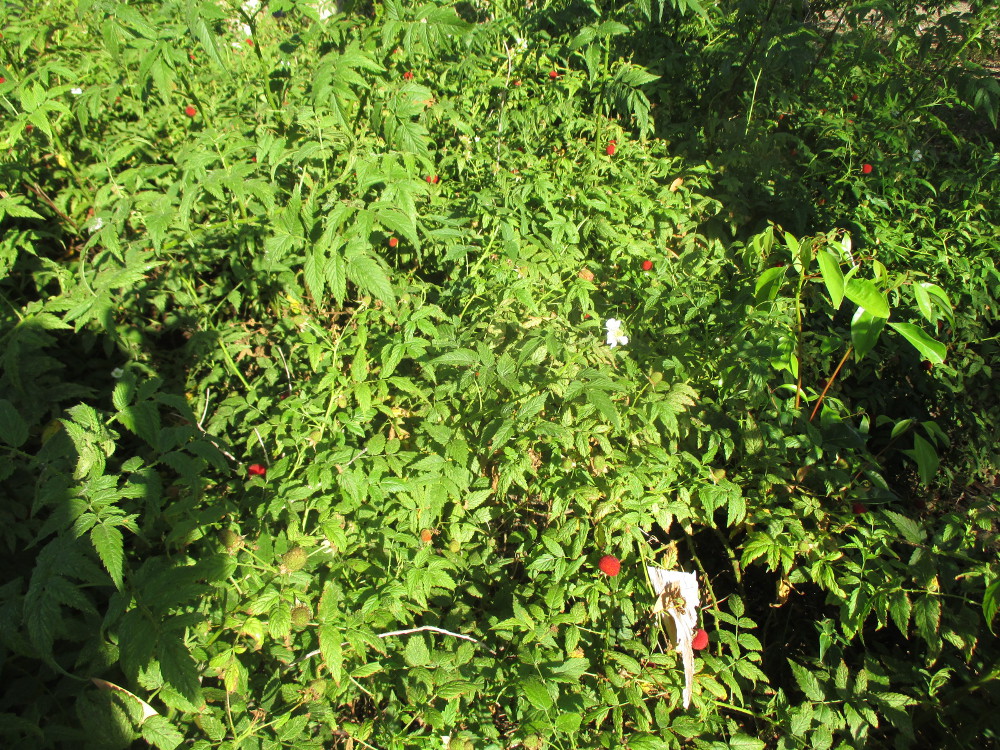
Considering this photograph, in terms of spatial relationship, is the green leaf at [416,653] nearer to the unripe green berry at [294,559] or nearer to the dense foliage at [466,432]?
the dense foliage at [466,432]

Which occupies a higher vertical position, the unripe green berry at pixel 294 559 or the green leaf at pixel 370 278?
the green leaf at pixel 370 278

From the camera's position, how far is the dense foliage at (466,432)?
4.37ft

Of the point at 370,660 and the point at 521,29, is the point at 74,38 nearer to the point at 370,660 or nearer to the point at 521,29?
the point at 521,29

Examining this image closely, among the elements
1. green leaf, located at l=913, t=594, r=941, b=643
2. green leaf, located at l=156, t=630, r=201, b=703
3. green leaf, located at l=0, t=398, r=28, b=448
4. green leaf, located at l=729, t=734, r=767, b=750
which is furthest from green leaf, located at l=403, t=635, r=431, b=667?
green leaf, located at l=913, t=594, r=941, b=643

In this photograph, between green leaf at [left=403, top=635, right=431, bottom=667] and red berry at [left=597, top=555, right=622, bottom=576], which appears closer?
green leaf at [left=403, top=635, right=431, bottom=667]

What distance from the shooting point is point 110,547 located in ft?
3.67

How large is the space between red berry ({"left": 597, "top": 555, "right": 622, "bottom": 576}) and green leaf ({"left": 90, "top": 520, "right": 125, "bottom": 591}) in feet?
3.88

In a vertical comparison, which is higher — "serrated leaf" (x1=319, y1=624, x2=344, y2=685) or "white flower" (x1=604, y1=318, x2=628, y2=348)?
"white flower" (x1=604, y1=318, x2=628, y2=348)

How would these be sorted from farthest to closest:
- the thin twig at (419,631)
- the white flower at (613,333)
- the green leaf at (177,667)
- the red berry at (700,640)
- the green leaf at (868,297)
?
the white flower at (613,333) → the red berry at (700,640) → the thin twig at (419,631) → the green leaf at (868,297) → the green leaf at (177,667)

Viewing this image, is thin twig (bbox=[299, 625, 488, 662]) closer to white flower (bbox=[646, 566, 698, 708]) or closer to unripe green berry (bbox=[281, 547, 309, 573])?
unripe green berry (bbox=[281, 547, 309, 573])

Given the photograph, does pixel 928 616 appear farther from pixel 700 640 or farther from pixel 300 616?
pixel 300 616

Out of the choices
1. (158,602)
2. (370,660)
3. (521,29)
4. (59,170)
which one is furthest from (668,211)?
(59,170)

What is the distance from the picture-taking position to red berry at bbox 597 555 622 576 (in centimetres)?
159

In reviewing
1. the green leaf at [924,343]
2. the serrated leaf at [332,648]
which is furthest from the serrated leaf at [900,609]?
the serrated leaf at [332,648]
